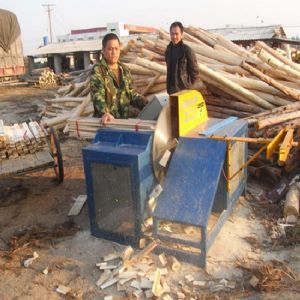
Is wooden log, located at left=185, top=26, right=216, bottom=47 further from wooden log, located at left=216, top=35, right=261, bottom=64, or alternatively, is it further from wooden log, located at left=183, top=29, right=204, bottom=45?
wooden log, located at left=183, top=29, right=204, bottom=45

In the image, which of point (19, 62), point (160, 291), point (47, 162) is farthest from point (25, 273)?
point (19, 62)

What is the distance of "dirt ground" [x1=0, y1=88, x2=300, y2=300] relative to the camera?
3.75 metres

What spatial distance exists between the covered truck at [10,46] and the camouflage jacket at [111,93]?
1188cm

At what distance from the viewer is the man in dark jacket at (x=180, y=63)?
613 cm

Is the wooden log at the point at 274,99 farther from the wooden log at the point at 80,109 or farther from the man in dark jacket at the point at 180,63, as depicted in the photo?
the wooden log at the point at 80,109

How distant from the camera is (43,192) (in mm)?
6445

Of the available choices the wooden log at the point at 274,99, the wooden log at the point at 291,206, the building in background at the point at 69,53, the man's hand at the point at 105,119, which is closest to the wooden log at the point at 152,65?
the wooden log at the point at 274,99

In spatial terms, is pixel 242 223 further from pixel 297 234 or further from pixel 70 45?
pixel 70 45

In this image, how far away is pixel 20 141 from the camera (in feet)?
19.1

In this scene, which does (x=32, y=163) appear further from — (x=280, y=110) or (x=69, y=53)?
(x=69, y=53)

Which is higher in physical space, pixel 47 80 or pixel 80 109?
pixel 47 80

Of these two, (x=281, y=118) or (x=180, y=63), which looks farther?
(x=180, y=63)

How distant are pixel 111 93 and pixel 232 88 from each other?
3373mm

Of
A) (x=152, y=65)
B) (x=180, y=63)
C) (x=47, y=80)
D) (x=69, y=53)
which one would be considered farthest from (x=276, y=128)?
(x=69, y=53)
